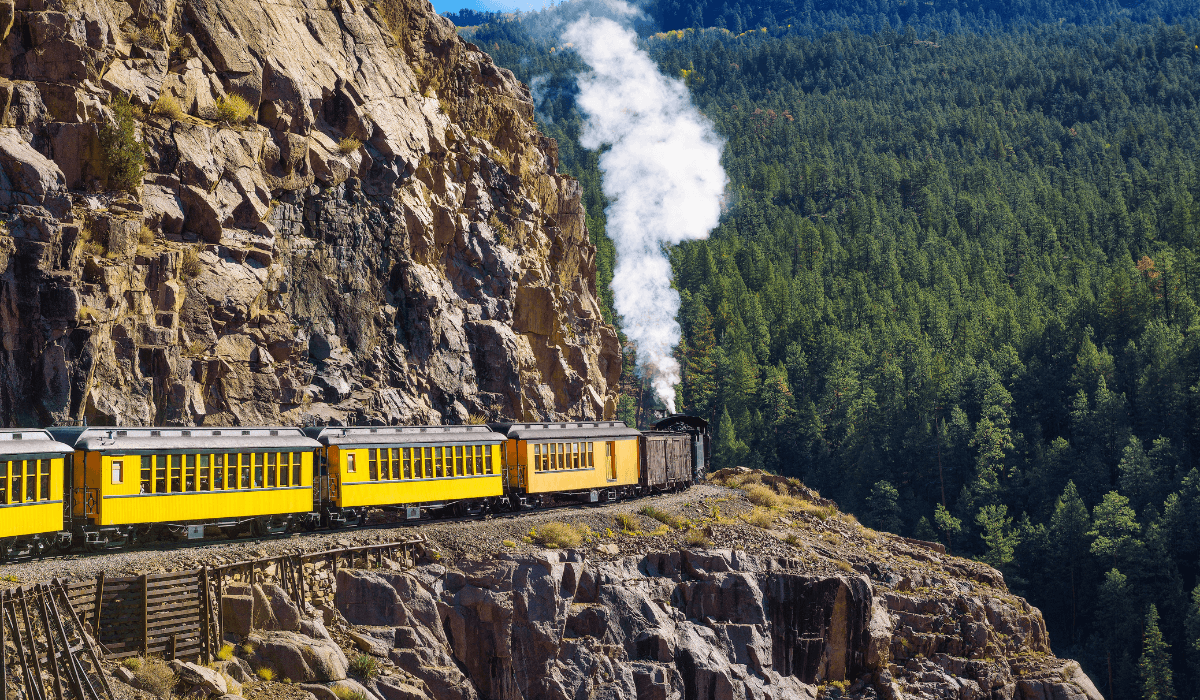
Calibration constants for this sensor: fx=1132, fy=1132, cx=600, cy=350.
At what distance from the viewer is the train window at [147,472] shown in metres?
25.3

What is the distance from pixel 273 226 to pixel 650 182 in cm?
9376

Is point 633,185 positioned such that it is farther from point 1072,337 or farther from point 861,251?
point 1072,337

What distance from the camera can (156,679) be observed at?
63.4 feet

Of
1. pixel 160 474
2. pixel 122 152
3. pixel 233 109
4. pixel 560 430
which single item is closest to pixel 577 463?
pixel 560 430

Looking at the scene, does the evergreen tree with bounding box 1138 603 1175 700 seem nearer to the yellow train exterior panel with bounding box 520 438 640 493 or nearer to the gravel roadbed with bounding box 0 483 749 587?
the gravel roadbed with bounding box 0 483 749 587

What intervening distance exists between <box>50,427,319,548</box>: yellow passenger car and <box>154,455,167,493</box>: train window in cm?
2

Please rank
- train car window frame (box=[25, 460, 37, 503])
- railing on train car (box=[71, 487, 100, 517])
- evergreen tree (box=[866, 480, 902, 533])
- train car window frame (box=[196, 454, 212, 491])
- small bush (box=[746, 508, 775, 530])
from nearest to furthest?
train car window frame (box=[25, 460, 37, 503]), railing on train car (box=[71, 487, 100, 517]), train car window frame (box=[196, 454, 212, 491]), small bush (box=[746, 508, 775, 530]), evergreen tree (box=[866, 480, 902, 533])

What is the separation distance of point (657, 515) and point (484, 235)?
21343 mm

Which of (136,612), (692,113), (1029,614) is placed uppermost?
(692,113)

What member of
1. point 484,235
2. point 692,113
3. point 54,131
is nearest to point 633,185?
point 692,113

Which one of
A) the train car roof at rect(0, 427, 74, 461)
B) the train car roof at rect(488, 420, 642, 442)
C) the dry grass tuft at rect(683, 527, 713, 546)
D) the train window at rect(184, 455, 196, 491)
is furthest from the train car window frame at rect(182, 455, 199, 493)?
the dry grass tuft at rect(683, 527, 713, 546)

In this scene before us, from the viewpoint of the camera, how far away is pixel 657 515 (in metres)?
38.6

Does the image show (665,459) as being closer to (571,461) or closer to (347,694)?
(571,461)

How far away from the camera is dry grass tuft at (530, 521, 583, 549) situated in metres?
31.7
